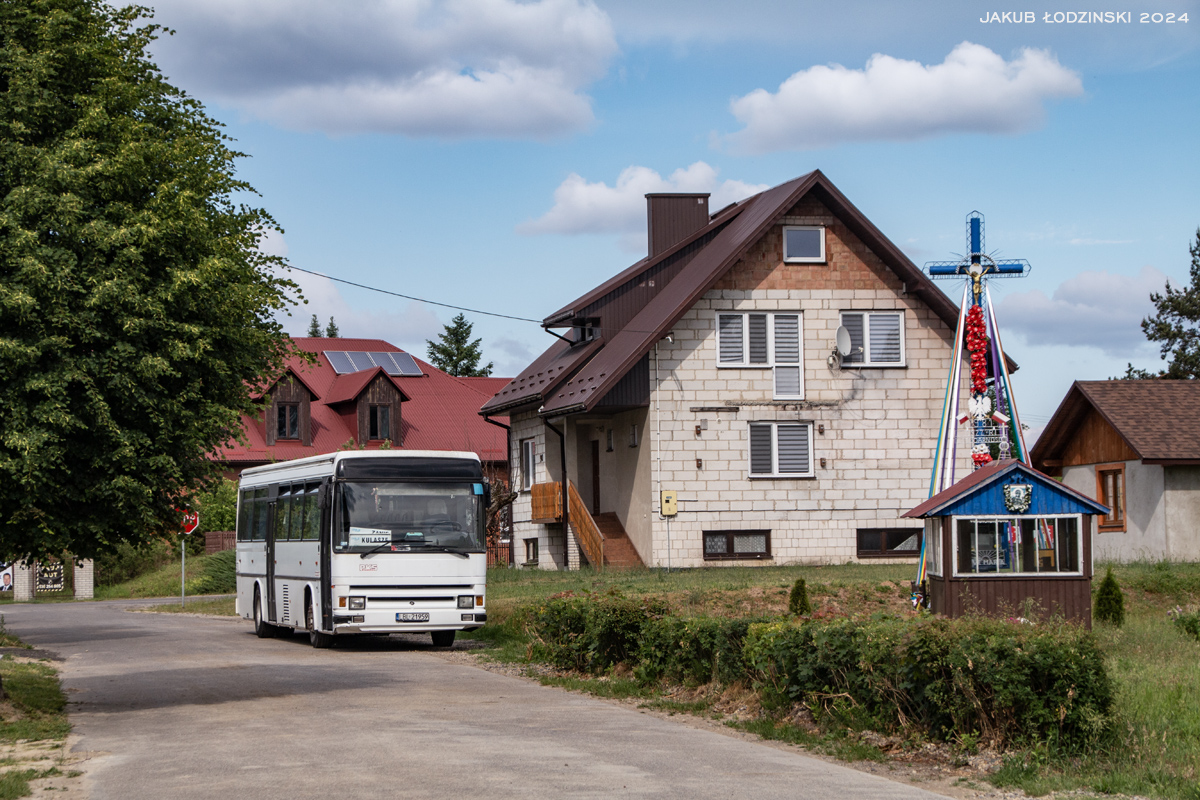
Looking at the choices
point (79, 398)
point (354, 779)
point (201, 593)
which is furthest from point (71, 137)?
point (201, 593)

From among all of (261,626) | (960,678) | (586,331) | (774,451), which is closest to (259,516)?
(261,626)

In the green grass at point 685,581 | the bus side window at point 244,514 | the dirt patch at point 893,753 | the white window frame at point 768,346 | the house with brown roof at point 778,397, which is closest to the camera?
the dirt patch at point 893,753

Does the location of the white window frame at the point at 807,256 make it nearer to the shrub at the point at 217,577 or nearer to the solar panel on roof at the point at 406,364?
the shrub at the point at 217,577

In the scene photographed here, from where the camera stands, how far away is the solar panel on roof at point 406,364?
62.7m

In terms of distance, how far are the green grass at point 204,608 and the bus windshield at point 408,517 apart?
1437 centimetres

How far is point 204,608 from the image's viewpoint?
3688cm

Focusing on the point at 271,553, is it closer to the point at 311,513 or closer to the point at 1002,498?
the point at 311,513

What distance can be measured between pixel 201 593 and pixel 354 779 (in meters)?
39.2

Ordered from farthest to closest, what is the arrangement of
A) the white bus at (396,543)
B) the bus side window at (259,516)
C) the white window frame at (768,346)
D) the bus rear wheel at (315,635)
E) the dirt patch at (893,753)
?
the white window frame at (768,346)
the bus side window at (259,516)
the bus rear wheel at (315,635)
the white bus at (396,543)
the dirt patch at (893,753)

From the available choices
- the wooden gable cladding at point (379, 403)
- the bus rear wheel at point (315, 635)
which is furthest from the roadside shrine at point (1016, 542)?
the wooden gable cladding at point (379, 403)

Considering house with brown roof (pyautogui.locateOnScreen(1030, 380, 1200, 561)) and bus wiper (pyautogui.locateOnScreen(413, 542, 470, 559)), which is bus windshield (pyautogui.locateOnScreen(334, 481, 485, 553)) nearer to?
bus wiper (pyautogui.locateOnScreen(413, 542, 470, 559))

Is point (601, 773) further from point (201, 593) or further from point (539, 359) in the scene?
point (201, 593)

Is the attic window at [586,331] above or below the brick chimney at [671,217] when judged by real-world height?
below

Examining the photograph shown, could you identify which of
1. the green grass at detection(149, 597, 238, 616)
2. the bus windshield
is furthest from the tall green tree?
the green grass at detection(149, 597, 238, 616)
